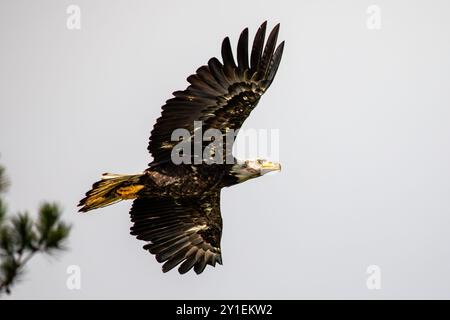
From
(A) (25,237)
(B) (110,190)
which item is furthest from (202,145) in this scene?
(A) (25,237)

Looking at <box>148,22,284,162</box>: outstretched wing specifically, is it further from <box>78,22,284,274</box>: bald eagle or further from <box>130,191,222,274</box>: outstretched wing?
<box>130,191,222,274</box>: outstretched wing

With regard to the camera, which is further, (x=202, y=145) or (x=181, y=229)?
(x=181, y=229)

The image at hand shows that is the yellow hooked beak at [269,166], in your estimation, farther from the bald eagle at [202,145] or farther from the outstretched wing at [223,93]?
the outstretched wing at [223,93]

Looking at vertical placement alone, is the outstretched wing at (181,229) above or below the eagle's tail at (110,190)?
below

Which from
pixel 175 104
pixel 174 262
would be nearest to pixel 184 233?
pixel 174 262

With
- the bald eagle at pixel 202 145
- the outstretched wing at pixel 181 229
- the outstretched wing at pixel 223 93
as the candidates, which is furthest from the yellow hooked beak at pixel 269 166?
the outstretched wing at pixel 181 229

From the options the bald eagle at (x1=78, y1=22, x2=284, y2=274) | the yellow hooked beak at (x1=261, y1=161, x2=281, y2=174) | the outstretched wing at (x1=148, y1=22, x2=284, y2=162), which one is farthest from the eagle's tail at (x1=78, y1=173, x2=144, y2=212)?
the yellow hooked beak at (x1=261, y1=161, x2=281, y2=174)

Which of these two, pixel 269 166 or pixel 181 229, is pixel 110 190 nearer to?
pixel 181 229
